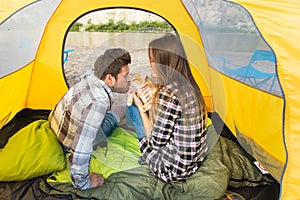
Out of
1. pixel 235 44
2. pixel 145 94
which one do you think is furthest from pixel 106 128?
pixel 235 44

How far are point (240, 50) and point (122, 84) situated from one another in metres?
0.59

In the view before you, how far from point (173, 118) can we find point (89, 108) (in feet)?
1.10

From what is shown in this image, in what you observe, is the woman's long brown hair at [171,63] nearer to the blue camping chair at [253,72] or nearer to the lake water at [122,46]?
the blue camping chair at [253,72]

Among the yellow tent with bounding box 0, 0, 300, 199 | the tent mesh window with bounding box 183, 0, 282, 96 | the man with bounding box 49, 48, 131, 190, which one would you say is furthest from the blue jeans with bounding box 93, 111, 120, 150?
the tent mesh window with bounding box 183, 0, 282, 96

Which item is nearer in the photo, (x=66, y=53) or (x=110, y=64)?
(x=110, y=64)

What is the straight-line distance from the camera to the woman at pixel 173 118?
3.79ft

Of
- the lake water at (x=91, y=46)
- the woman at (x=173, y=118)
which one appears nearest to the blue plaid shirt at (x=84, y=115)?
the woman at (x=173, y=118)

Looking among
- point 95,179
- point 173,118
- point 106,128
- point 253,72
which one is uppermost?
point 253,72

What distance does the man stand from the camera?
121 cm

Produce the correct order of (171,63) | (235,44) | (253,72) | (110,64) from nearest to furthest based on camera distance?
(171,63)
(110,64)
(253,72)
(235,44)

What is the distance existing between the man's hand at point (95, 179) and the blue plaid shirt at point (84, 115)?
0.03 meters

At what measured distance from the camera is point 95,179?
137 cm

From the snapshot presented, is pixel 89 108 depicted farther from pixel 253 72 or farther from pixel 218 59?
pixel 218 59

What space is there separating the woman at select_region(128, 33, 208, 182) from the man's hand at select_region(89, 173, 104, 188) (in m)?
0.22
